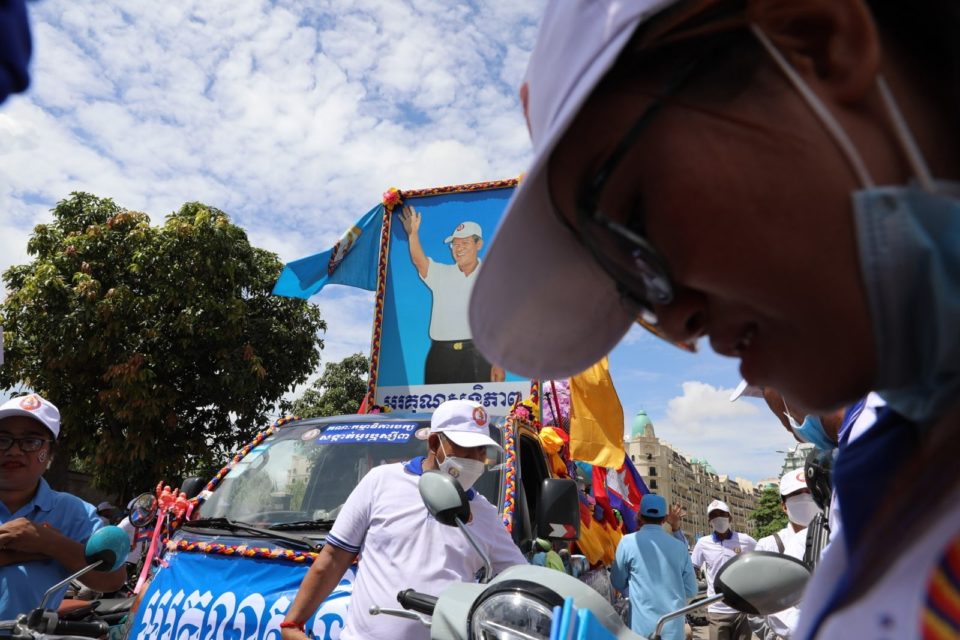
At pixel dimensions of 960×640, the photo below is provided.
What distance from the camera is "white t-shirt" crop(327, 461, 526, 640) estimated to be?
283 centimetres

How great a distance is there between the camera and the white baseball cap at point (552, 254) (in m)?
0.77

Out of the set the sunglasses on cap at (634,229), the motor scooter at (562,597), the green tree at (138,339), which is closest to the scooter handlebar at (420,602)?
the motor scooter at (562,597)

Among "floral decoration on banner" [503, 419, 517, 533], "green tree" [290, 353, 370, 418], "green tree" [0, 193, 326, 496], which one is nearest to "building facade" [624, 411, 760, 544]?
"green tree" [290, 353, 370, 418]

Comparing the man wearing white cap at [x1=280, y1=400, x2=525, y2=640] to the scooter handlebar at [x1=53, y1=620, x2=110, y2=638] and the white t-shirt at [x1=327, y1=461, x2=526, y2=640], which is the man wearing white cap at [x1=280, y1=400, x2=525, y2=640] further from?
the scooter handlebar at [x1=53, y1=620, x2=110, y2=638]

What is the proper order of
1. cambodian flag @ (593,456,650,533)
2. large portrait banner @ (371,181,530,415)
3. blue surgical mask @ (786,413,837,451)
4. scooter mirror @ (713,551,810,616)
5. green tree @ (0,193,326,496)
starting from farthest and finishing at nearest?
green tree @ (0,193,326,496)
cambodian flag @ (593,456,650,533)
large portrait banner @ (371,181,530,415)
blue surgical mask @ (786,413,837,451)
scooter mirror @ (713,551,810,616)

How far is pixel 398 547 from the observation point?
2967 millimetres

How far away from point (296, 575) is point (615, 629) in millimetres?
2399

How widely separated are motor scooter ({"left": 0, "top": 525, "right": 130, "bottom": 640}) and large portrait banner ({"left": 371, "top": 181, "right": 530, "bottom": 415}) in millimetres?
3872

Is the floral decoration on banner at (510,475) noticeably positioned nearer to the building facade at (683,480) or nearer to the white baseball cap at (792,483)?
the white baseball cap at (792,483)

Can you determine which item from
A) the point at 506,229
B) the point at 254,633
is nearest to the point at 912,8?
the point at 506,229

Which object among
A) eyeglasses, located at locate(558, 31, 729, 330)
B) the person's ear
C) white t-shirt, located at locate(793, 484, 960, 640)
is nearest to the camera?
white t-shirt, located at locate(793, 484, 960, 640)

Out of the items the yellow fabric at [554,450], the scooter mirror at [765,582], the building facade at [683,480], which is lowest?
the scooter mirror at [765,582]

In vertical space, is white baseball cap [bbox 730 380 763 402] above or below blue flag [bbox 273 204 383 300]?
below

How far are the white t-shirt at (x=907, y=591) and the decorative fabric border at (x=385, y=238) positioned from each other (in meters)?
6.50
